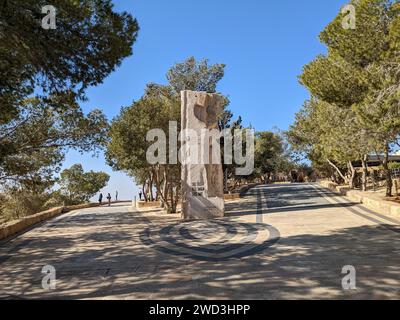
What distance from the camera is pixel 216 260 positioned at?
27.5 ft

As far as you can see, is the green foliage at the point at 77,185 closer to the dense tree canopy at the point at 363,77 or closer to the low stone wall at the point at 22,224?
the low stone wall at the point at 22,224

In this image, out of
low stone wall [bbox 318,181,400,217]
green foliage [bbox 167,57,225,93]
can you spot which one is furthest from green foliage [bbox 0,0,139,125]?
green foliage [bbox 167,57,225,93]

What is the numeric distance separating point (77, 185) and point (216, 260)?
1651 inches

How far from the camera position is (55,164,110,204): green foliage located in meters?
45.0

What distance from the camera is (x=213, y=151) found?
17281 mm

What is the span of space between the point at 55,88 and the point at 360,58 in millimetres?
12898

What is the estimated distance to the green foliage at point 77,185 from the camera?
1772 inches

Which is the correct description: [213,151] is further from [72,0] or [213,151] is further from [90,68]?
[72,0]

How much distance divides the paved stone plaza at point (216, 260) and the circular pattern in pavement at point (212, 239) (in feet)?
0.11

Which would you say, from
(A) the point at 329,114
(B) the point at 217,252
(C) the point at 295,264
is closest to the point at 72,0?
(B) the point at 217,252

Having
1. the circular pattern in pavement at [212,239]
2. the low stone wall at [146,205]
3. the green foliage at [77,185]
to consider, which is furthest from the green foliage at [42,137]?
the green foliage at [77,185]

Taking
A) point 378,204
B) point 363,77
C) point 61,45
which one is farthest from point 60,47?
point 378,204

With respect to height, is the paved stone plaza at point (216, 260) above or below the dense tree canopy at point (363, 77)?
below

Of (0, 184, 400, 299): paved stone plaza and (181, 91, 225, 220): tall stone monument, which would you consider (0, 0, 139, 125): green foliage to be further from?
(181, 91, 225, 220): tall stone monument
